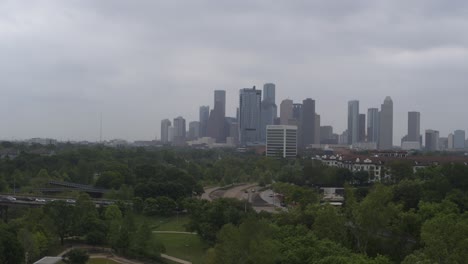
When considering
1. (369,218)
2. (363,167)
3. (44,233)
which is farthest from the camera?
(363,167)

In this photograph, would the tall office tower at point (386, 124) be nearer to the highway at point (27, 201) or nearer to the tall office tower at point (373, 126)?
the tall office tower at point (373, 126)

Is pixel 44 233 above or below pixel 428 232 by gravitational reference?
below

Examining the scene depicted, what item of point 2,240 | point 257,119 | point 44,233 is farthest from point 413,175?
point 257,119

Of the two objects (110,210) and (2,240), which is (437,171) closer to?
(110,210)

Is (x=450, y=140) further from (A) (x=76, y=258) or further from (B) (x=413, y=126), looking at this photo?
(A) (x=76, y=258)

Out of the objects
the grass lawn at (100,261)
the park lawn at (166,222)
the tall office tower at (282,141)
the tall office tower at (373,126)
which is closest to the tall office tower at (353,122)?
the tall office tower at (373,126)

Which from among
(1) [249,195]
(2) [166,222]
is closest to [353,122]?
(1) [249,195]
